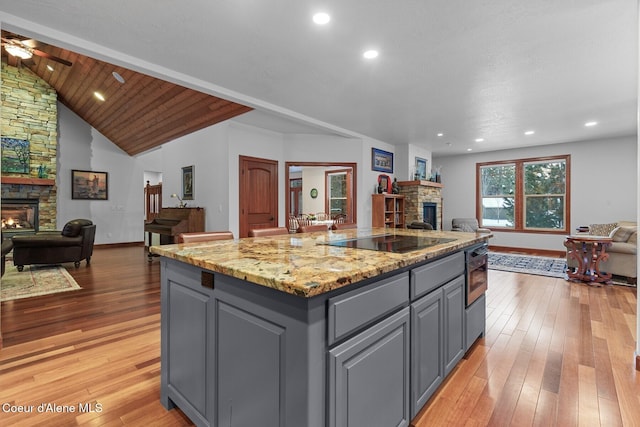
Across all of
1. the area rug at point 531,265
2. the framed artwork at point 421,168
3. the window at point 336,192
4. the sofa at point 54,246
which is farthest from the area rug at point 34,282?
the window at point 336,192

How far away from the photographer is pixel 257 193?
5828mm

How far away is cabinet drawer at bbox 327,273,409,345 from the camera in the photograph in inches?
42.2

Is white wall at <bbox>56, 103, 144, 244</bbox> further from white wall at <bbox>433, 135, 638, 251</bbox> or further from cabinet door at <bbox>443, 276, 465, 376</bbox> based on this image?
white wall at <bbox>433, 135, 638, 251</bbox>

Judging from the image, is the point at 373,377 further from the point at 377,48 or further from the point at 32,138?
the point at 32,138

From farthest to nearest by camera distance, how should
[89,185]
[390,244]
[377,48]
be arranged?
[89,185]
[377,48]
[390,244]

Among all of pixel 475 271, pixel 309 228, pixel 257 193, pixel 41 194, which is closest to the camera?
pixel 475 271

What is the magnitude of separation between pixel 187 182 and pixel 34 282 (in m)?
3.02

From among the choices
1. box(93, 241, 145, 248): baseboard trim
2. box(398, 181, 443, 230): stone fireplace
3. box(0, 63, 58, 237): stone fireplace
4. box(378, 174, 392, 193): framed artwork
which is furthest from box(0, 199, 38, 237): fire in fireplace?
box(398, 181, 443, 230): stone fireplace

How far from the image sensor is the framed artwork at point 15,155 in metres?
6.52

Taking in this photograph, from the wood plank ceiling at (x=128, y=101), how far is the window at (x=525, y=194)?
723cm

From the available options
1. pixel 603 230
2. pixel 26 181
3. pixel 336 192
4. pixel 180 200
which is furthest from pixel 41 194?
pixel 603 230

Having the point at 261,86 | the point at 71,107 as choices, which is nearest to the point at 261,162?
the point at 261,86

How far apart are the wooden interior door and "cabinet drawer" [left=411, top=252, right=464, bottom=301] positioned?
13.6ft

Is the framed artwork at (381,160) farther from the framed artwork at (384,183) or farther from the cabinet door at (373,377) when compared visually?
the cabinet door at (373,377)
